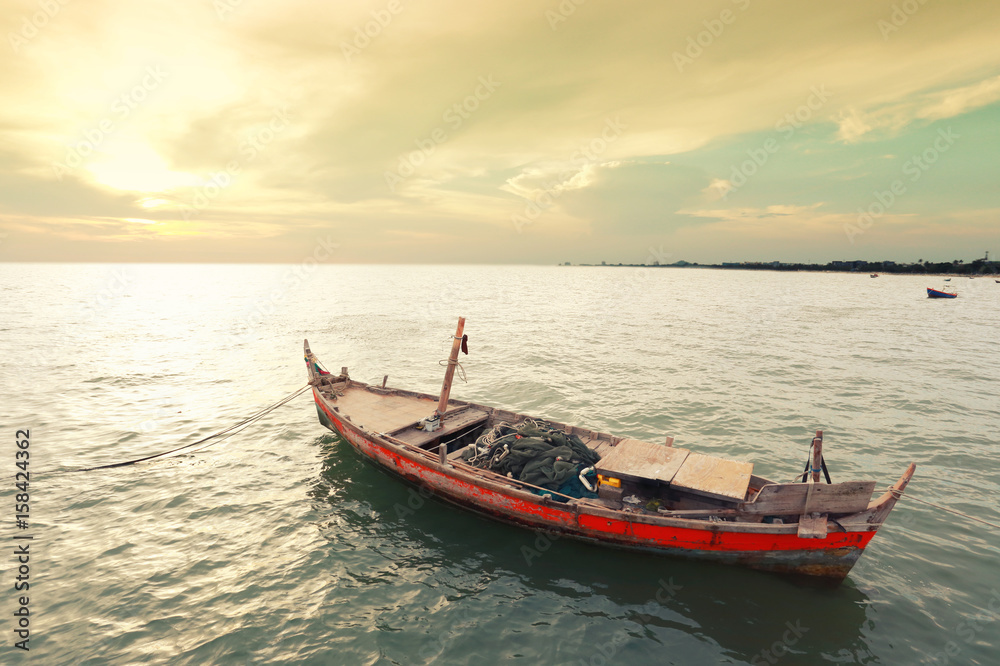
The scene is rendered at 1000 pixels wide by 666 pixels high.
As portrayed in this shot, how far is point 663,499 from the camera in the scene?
10117 mm

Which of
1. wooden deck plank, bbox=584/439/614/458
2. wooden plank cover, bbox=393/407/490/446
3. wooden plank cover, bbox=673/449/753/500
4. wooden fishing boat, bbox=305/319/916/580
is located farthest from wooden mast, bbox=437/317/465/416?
wooden plank cover, bbox=673/449/753/500

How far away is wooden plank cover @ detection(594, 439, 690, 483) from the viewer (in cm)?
995

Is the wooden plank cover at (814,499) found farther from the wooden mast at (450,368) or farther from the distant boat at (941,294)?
the distant boat at (941,294)

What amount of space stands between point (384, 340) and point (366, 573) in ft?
102

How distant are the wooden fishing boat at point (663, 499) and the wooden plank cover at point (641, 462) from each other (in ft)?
0.08

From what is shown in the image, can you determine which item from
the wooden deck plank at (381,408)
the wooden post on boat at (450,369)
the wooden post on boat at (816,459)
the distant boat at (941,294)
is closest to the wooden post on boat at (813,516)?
the wooden post on boat at (816,459)

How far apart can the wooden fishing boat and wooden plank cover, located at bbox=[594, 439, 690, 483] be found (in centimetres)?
3

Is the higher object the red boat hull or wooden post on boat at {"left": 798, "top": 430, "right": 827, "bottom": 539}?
wooden post on boat at {"left": 798, "top": 430, "right": 827, "bottom": 539}

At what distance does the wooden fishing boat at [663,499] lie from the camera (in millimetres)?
8492

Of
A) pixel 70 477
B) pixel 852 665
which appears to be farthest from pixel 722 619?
pixel 70 477

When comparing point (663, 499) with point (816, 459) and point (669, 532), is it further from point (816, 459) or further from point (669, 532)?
point (816, 459)

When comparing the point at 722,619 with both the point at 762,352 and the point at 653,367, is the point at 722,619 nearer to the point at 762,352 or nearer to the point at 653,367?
the point at 653,367

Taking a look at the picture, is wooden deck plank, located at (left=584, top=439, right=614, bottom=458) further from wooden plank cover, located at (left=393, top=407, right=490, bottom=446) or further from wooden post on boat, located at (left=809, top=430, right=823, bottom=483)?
wooden post on boat, located at (left=809, top=430, right=823, bottom=483)

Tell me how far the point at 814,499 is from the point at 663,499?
2958 mm
